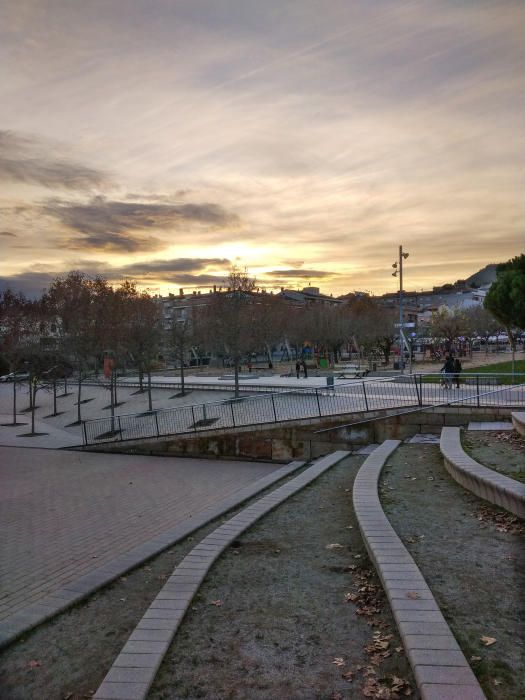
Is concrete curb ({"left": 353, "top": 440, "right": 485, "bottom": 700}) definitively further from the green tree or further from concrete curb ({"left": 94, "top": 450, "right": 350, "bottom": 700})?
the green tree

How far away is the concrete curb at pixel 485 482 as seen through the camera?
704 cm

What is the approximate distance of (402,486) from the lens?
30.3 feet

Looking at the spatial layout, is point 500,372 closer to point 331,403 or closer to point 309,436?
point 331,403

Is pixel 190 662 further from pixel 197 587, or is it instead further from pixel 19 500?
pixel 19 500

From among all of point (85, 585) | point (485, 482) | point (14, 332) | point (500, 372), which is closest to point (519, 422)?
point (485, 482)

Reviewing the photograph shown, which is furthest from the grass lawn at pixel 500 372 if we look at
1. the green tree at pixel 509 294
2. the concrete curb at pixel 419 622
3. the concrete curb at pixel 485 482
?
the concrete curb at pixel 419 622

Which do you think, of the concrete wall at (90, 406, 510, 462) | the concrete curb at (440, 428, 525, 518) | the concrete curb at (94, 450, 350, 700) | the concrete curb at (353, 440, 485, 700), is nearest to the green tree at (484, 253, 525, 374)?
the concrete wall at (90, 406, 510, 462)

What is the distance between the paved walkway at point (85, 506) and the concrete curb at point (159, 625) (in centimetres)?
155

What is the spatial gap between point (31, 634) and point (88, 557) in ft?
10.1

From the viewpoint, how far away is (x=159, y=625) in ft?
15.5

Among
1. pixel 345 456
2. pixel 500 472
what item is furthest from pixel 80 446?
pixel 500 472

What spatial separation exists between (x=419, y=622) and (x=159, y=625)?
2195 millimetres

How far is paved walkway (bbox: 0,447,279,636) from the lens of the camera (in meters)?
7.64

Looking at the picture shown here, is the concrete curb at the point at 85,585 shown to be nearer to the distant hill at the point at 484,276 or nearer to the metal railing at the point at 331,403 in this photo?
the metal railing at the point at 331,403
